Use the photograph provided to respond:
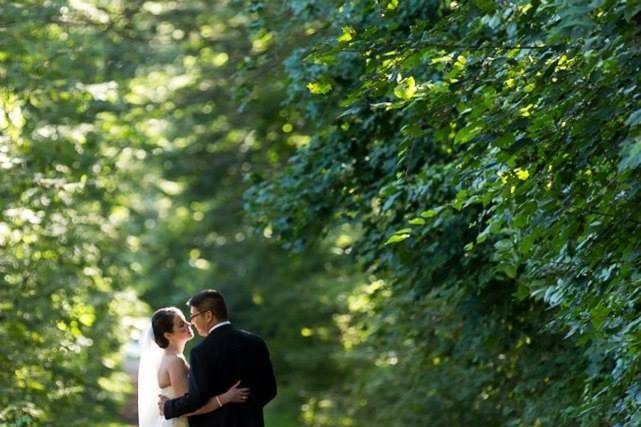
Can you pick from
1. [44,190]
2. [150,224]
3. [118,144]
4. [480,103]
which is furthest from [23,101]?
[150,224]

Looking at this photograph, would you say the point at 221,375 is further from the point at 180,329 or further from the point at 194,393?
the point at 180,329

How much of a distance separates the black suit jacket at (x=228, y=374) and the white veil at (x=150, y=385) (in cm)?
68

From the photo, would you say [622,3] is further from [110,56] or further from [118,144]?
[110,56]

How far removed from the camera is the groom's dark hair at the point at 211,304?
9.79 meters

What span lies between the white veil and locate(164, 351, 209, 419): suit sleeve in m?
0.48

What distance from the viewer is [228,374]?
32.0 ft

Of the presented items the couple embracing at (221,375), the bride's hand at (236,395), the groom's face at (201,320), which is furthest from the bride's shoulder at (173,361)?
the bride's hand at (236,395)

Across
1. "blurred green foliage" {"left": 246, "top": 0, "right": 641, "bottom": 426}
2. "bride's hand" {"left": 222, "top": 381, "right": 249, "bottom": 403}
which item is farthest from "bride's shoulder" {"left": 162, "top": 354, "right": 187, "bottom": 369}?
"blurred green foliage" {"left": 246, "top": 0, "right": 641, "bottom": 426}

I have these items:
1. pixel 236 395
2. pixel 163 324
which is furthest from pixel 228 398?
pixel 163 324

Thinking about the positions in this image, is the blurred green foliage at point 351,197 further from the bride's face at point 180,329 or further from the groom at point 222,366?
the bride's face at point 180,329

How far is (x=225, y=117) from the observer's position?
27.5 metres

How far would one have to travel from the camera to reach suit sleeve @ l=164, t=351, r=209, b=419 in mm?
9766

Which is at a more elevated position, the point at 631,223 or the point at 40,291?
the point at 631,223

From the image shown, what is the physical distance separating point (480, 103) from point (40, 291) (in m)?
9.39
